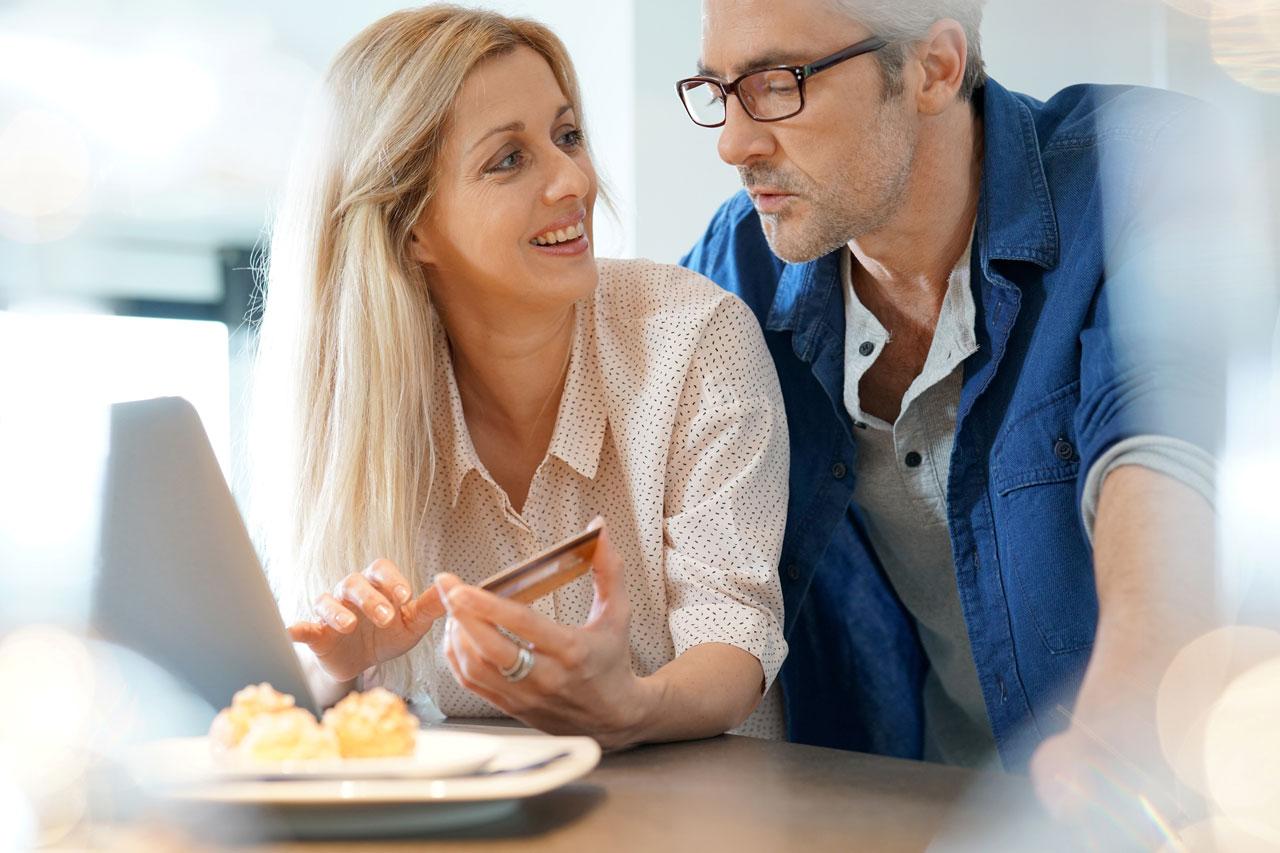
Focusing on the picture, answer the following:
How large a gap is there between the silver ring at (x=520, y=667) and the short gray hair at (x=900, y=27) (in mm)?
927

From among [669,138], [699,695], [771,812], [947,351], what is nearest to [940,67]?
[947,351]

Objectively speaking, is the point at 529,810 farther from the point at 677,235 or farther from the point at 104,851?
the point at 677,235

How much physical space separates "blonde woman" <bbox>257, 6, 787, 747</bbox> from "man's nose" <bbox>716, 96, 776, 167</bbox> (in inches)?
6.6

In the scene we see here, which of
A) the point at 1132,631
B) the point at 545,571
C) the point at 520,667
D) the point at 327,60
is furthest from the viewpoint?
the point at 327,60

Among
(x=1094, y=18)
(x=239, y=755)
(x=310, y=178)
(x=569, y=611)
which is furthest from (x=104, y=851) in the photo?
(x=1094, y=18)

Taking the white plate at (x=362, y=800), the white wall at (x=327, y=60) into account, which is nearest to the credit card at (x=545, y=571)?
the white plate at (x=362, y=800)

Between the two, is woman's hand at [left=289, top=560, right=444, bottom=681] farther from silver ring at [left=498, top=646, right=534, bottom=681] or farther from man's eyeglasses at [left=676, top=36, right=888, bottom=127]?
man's eyeglasses at [left=676, top=36, right=888, bottom=127]

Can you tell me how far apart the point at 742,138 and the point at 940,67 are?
27cm

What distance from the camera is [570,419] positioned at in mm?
1416

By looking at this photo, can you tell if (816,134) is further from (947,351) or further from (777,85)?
(947,351)

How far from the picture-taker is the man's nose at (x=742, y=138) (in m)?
1.52

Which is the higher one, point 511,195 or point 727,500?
point 511,195

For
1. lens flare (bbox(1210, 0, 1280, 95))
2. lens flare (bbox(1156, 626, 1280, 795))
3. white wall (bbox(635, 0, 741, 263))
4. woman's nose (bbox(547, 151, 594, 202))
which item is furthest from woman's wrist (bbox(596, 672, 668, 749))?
white wall (bbox(635, 0, 741, 263))

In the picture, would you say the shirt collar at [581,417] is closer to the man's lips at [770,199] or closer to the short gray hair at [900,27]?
the man's lips at [770,199]
